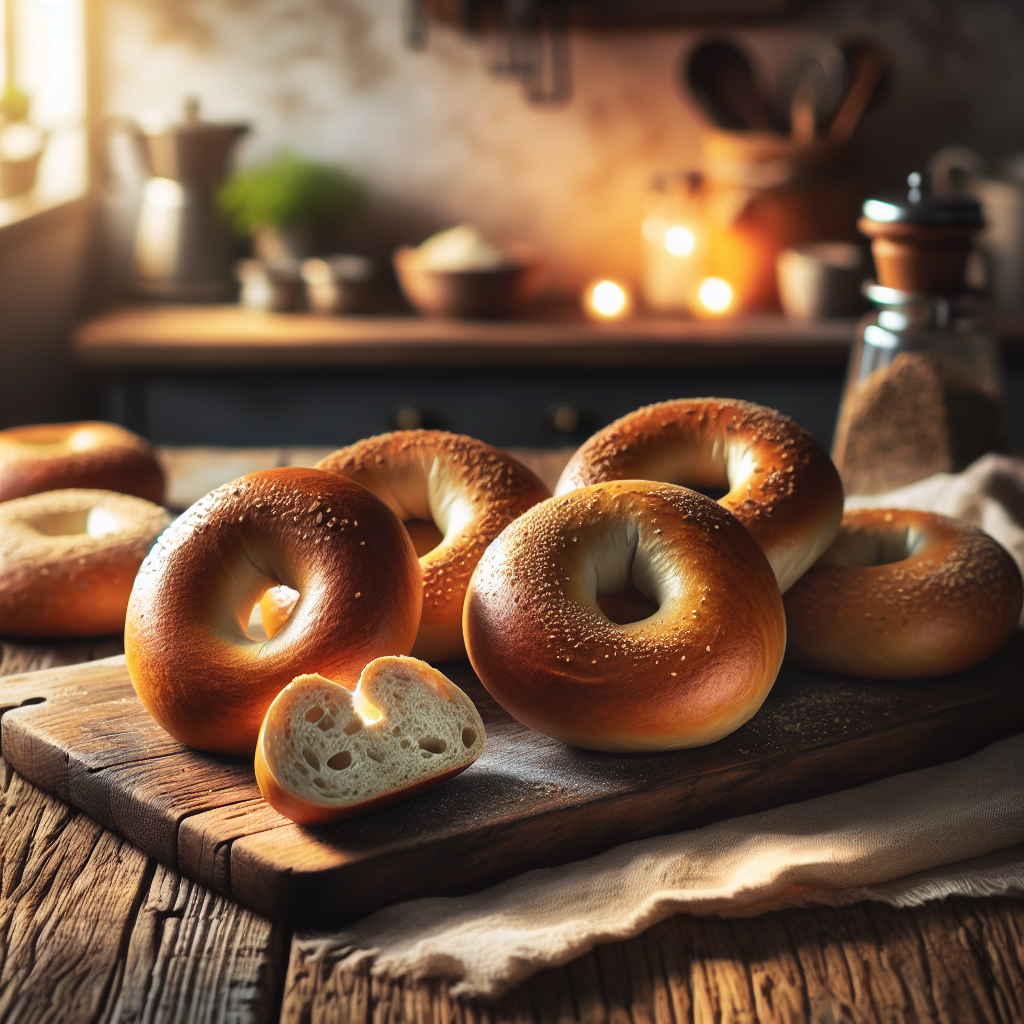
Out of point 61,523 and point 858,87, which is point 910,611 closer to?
point 61,523

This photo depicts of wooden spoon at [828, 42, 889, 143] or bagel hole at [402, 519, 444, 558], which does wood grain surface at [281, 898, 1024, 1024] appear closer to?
bagel hole at [402, 519, 444, 558]

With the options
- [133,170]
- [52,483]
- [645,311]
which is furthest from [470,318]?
[52,483]

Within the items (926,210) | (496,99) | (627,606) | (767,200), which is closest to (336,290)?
(496,99)

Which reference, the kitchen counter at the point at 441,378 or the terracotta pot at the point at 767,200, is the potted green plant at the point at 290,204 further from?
the terracotta pot at the point at 767,200

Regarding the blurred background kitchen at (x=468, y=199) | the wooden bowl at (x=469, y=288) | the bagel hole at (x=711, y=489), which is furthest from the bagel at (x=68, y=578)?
the wooden bowl at (x=469, y=288)

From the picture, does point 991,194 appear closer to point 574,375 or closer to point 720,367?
point 720,367
